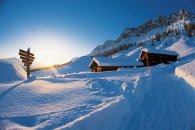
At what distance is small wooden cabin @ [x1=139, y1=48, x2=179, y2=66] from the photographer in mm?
44866

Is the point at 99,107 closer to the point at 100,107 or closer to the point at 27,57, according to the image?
the point at 100,107

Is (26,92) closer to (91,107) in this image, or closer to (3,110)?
(3,110)

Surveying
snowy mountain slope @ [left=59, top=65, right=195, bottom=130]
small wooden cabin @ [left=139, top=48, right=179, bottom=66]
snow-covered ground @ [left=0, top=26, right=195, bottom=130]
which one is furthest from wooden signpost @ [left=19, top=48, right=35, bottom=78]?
small wooden cabin @ [left=139, top=48, right=179, bottom=66]

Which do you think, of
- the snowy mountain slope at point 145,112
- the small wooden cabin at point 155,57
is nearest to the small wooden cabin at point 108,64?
the small wooden cabin at point 155,57

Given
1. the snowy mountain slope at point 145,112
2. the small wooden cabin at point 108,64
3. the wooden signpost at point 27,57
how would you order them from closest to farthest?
the snowy mountain slope at point 145,112
the wooden signpost at point 27,57
the small wooden cabin at point 108,64

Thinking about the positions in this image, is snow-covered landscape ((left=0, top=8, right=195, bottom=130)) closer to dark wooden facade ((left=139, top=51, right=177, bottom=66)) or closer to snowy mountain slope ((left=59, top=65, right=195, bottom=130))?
snowy mountain slope ((left=59, top=65, right=195, bottom=130))

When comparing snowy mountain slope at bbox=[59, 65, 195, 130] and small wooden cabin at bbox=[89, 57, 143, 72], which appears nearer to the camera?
snowy mountain slope at bbox=[59, 65, 195, 130]

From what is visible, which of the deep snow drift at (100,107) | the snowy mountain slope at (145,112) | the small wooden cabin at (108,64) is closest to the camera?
the deep snow drift at (100,107)

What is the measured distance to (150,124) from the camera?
25.9 feet

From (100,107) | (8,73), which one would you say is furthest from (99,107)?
(8,73)

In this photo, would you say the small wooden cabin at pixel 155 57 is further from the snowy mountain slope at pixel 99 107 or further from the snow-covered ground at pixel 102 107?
the snowy mountain slope at pixel 99 107

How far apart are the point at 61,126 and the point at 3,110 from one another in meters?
2.96

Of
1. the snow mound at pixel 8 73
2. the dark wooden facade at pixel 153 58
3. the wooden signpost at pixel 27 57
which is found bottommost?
the snow mound at pixel 8 73

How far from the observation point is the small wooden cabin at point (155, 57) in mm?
44866
